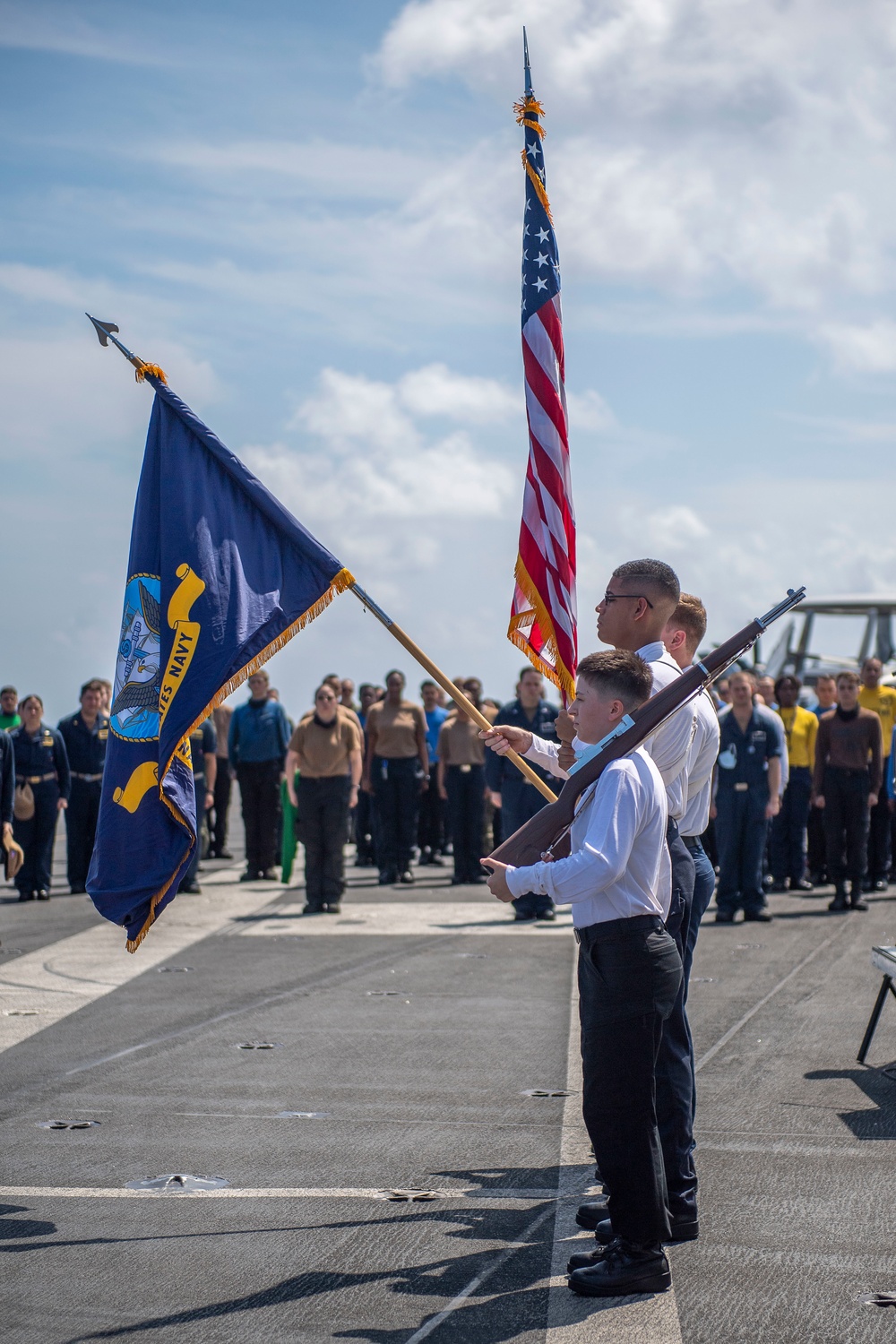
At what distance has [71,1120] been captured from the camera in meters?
A: 6.25

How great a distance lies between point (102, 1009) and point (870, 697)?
9.86 m

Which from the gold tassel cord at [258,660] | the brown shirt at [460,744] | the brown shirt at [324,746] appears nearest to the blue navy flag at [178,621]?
the gold tassel cord at [258,660]

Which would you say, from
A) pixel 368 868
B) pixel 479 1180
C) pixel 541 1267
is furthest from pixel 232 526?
pixel 368 868

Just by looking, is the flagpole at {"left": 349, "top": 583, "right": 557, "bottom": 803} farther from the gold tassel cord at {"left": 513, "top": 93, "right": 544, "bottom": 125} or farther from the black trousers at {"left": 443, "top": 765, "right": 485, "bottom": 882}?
the black trousers at {"left": 443, "top": 765, "right": 485, "bottom": 882}

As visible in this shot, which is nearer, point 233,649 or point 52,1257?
point 52,1257

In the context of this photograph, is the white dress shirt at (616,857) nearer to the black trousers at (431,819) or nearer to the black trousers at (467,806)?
the black trousers at (467,806)

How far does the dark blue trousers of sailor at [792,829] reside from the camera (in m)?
15.3

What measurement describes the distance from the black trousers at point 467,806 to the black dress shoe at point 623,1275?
11719mm

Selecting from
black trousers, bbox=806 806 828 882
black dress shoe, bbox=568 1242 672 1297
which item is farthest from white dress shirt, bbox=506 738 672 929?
black trousers, bbox=806 806 828 882

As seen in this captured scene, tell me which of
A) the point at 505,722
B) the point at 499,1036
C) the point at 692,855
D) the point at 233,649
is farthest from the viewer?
the point at 505,722

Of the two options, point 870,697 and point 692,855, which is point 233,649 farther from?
point 870,697

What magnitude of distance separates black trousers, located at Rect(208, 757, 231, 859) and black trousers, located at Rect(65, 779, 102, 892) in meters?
3.40

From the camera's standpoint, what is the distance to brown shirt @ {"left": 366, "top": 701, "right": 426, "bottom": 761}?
1614 cm

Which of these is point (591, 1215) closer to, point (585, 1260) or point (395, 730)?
→ point (585, 1260)
